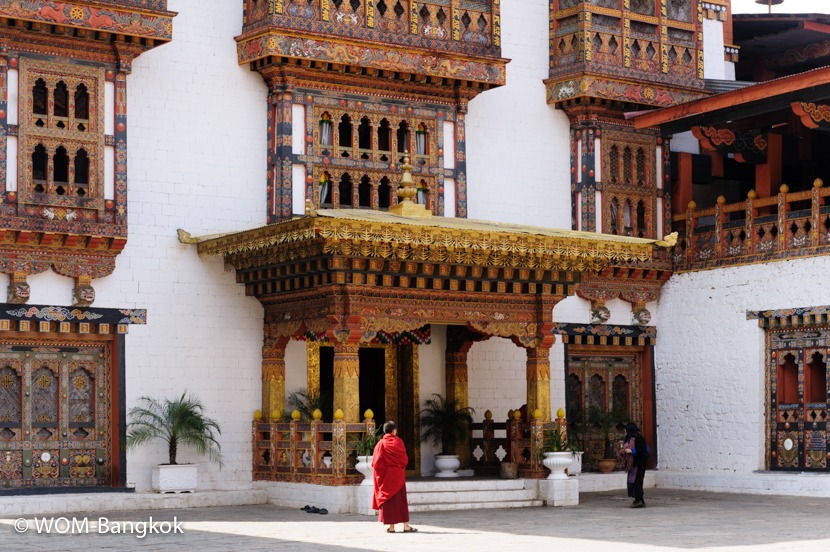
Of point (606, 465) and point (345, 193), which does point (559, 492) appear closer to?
point (606, 465)

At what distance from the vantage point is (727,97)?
15.9 meters

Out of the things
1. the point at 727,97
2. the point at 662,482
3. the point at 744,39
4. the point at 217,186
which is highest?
the point at 744,39

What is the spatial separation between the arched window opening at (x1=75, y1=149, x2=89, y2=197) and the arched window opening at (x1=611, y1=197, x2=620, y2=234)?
7.10 metres

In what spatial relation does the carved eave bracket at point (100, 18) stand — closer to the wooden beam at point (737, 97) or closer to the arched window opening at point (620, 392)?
the wooden beam at point (737, 97)

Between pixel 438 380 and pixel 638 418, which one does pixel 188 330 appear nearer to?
pixel 438 380

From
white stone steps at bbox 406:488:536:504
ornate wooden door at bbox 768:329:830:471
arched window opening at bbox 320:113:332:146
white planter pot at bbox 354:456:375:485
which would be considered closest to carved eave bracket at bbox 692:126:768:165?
ornate wooden door at bbox 768:329:830:471

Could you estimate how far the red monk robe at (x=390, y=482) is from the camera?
11.7m

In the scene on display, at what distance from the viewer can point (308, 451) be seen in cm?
1421

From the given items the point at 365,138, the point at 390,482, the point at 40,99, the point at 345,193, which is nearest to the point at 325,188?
the point at 345,193

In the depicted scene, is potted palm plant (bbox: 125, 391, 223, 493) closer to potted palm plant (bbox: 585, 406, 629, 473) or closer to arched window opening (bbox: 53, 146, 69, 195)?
arched window opening (bbox: 53, 146, 69, 195)

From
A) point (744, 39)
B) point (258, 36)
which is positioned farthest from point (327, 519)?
point (744, 39)

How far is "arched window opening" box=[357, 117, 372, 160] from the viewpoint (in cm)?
1559

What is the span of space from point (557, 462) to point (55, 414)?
226 inches

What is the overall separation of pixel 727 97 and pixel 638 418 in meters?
4.67
